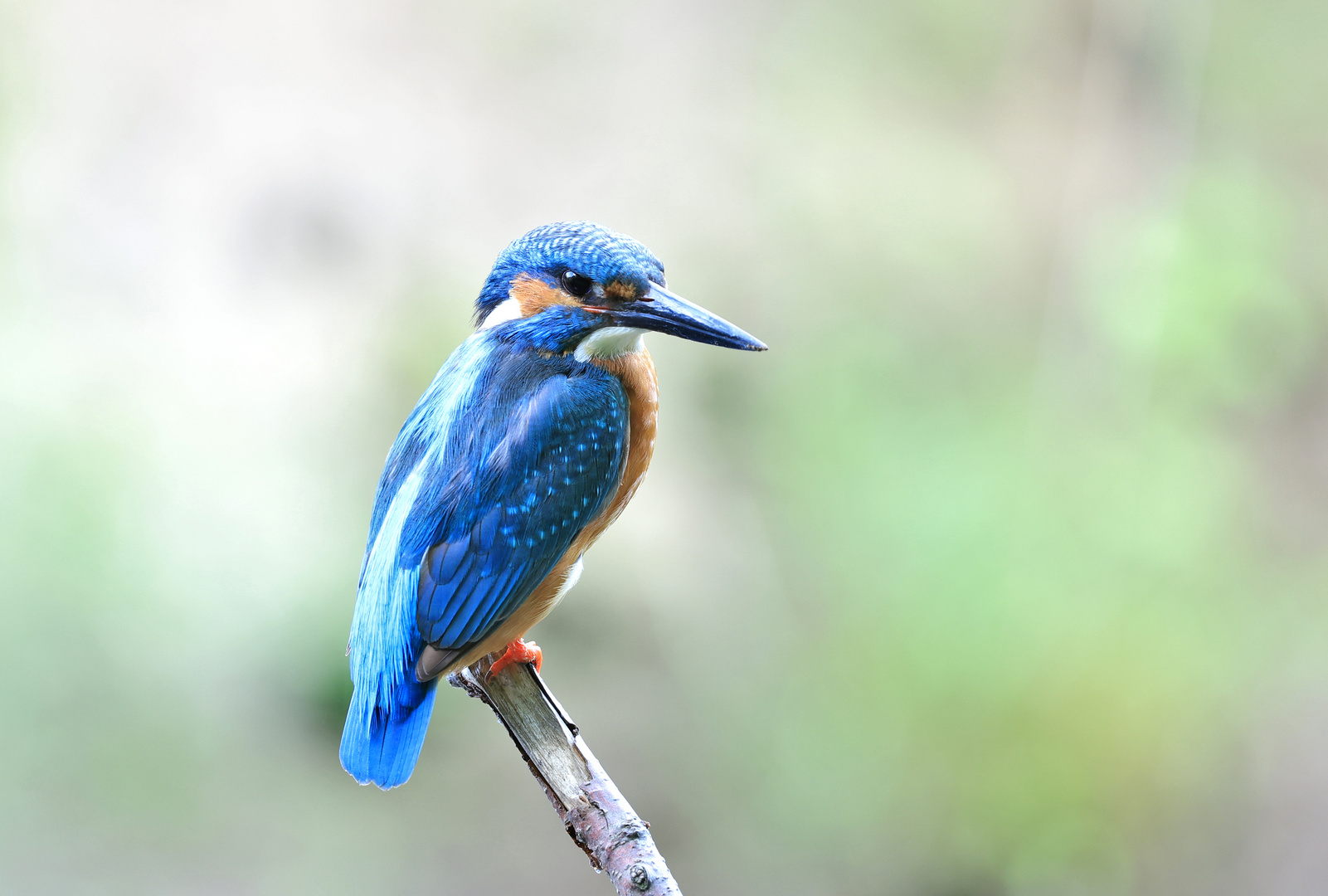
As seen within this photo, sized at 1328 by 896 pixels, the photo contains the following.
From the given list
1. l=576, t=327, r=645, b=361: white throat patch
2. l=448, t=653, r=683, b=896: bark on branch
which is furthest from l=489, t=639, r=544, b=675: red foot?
l=576, t=327, r=645, b=361: white throat patch

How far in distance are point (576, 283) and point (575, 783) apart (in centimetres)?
56

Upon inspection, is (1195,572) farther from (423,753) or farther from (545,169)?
(545,169)

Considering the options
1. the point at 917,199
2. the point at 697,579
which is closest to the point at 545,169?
the point at 917,199

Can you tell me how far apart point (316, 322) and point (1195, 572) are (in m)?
2.49

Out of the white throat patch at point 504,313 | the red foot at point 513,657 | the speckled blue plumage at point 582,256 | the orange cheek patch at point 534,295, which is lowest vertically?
the red foot at point 513,657

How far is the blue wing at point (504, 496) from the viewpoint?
1192 millimetres

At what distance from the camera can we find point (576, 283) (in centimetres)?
118

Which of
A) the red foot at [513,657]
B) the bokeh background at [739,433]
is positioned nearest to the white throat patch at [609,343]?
the red foot at [513,657]

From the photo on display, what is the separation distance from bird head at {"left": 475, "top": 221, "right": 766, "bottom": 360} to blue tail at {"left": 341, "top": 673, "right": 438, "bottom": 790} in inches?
16.7

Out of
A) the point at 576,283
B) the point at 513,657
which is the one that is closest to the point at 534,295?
the point at 576,283

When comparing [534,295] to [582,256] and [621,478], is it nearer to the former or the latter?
[582,256]

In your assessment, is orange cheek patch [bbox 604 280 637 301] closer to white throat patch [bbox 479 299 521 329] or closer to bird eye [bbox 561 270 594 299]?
bird eye [bbox 561 270 594 299]

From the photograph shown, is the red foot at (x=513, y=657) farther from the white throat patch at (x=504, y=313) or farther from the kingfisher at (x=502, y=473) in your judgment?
the white throat patch at (x=504, y=313)

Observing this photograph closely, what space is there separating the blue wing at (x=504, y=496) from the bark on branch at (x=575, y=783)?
15 centimetres
